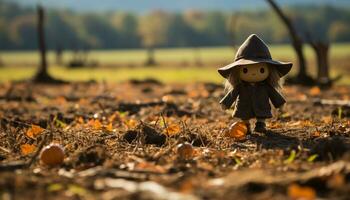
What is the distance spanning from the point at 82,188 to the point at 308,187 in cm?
163

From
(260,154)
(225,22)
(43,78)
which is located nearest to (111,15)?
(225,22)

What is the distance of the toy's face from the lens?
6789 mm

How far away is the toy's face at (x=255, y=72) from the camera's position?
22.3ft

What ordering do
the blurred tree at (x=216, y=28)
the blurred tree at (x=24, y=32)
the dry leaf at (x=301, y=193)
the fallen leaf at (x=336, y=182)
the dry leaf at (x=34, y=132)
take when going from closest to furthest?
1. the dry leaf at (x=301, y=193)
2. the fallen leaf at (x=336, y=182)
3. the dry leaf at (x=34, y=132)
4. the blurred tree at (x=24, y=32)
5. the blurred tree at (x=216, y=28)

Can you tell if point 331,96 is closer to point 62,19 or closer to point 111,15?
point 62,19

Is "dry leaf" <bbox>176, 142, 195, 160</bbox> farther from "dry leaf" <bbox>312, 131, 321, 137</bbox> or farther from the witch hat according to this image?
"dry leaf" <bbox>312, 131, 321, 137</bbox>

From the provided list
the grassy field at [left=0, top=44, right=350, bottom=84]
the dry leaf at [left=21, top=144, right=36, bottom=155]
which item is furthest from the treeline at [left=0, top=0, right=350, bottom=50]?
the dry leaf at [left=21, top=144, right=36, bottom=155]

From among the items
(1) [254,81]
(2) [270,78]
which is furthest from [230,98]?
(2) [270,78]

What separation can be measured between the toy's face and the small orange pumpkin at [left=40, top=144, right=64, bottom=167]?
2603 mm

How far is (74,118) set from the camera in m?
9.20

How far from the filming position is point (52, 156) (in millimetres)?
5145

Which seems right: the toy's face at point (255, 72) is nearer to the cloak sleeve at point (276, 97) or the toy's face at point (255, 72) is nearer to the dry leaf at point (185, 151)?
the cloak sleeve at point (276, 97)

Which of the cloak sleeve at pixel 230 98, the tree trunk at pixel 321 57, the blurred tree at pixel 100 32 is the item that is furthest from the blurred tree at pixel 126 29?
the cloak sleeve at pixel 230 98

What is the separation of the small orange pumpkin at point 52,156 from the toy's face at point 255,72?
2603 millimetres
